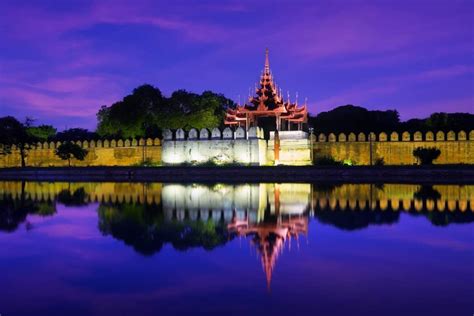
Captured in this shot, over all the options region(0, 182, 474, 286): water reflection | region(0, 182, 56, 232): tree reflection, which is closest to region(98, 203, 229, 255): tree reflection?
region(0, 182, 474, 286): water reflection

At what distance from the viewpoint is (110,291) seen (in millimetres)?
5492

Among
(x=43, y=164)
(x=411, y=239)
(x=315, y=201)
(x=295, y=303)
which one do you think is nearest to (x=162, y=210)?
(x=315, y=201)

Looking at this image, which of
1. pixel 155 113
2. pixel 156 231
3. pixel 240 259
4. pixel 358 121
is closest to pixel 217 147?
pixel 155 113

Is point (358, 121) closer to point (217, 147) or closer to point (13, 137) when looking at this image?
point (217, 147)

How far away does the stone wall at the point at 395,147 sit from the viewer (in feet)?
98.4

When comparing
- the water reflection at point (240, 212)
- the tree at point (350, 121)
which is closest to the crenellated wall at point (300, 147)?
the water reflection at point (240, 212)

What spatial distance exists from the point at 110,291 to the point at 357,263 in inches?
115

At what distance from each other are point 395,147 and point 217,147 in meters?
9.90

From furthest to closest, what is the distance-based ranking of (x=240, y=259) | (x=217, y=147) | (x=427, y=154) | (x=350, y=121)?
(x=350, y=121) < (x=217, y=147) < (x=427, y=154) < (x=240, y=259)

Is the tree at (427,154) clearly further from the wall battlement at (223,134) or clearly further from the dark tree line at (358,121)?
the dark tree line at (358,121)

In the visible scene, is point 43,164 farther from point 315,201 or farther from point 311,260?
point 311,260

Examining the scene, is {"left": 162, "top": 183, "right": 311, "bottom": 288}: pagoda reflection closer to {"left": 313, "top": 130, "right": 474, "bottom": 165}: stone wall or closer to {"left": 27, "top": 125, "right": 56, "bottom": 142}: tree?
{"left": 313, "top": 130, "right": 474, "bottom": 165}: stone wall

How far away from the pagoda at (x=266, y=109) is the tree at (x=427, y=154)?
21.6 feet

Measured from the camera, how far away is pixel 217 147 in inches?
1163
